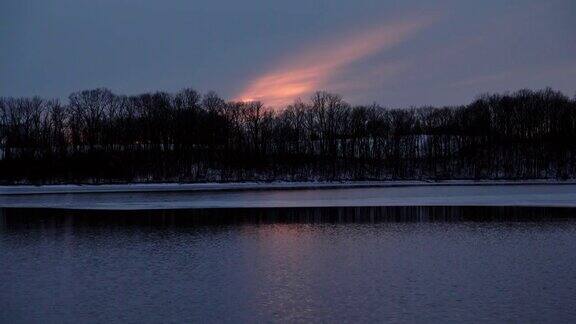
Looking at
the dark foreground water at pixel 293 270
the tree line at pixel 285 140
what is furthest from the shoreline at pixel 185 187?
the dark foreground water at pixel 293 270

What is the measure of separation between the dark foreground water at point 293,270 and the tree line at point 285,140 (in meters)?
53.7

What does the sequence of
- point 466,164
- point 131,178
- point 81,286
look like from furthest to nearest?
point 466,164 → point 131,178 → point 81,286

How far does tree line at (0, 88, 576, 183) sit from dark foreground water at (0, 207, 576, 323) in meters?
53.7

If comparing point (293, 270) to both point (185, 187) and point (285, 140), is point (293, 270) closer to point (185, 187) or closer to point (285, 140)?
point (185, 187)

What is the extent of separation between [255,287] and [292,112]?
291 ft

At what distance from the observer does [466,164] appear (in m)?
84.4

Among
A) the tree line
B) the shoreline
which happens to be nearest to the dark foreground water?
the shoreline

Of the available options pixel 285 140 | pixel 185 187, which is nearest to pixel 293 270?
pixel 185 187

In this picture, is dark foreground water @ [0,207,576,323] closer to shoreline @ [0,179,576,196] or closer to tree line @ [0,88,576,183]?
shoreline @ [0,179,576,196]

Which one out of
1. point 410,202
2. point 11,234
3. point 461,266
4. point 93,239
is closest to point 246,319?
point 461,266

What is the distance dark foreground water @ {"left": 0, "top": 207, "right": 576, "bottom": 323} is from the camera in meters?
10.8

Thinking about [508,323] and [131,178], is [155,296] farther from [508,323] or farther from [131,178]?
[131,178]

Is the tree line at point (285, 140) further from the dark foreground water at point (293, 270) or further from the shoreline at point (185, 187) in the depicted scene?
the dark foreground water at point (293, 270)

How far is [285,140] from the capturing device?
9312 centimetres
